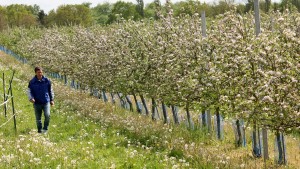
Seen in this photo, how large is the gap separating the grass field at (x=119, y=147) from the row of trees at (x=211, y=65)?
3.99 feet

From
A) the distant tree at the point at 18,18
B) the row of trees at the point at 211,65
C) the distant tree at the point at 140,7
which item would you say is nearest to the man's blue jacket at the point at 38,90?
the row of trees at the point at 211,65

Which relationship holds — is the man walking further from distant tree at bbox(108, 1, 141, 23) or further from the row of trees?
distant tree at bbox(108, 1, 141, 23)

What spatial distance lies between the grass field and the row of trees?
1216mm

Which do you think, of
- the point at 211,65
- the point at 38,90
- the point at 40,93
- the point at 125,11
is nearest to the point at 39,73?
the point at 38,90

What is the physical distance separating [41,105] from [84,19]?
94641 mm

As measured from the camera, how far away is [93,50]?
26.6 metres

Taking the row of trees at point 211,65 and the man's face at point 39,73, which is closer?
the row of trees at point 211,65

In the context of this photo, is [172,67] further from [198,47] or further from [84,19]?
[84,19]

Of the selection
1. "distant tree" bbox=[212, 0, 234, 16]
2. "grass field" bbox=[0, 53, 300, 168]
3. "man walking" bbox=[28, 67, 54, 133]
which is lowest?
"grass field" bbox=[0, 53, 300, 168]

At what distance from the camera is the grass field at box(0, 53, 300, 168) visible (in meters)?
11.3

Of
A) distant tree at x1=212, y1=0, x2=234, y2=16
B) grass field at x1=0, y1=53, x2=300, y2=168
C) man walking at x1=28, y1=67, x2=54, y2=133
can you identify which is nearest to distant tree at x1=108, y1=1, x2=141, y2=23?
distant tree at x1=212, y1=0, x2=234, y2=16

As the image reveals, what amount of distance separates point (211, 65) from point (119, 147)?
11.9ft

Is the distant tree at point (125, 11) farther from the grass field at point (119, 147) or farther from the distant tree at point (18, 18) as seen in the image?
the grass field at point (119, 147)

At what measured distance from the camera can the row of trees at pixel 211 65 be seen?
29.8ft
